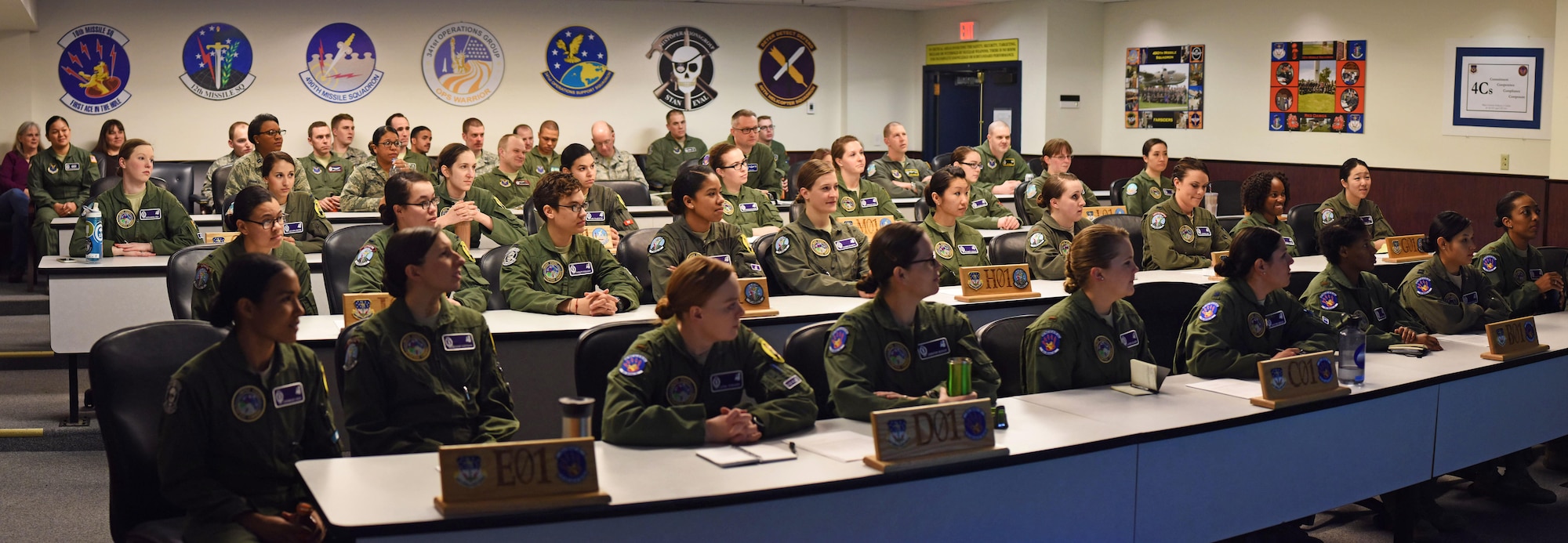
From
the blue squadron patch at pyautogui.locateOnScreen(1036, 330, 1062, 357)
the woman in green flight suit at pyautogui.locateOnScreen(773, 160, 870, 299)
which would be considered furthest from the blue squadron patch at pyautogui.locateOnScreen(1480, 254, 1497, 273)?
the blue squadron patch at pyautogui.locateOnScreen(1036, 330, 1062, 357)

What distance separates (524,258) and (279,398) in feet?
6.54

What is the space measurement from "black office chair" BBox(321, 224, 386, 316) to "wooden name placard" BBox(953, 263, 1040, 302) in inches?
93.5

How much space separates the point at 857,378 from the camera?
9.84 ft

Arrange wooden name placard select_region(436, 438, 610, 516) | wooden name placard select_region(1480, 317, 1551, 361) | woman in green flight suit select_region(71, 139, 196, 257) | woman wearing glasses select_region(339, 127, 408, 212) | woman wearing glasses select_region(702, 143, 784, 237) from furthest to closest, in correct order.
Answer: woman wearing glasses select_region(339, 127, 408, 212), woman wearing glasses select_region(702, 143, 784, 237), woman in green flight suit select_region(71, 139, 196, 257), wooden name placard select_region(1480, 317, 1551, 361), wooden name placard select_region(436, 438, 610, 516)

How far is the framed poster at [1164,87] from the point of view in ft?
36.1

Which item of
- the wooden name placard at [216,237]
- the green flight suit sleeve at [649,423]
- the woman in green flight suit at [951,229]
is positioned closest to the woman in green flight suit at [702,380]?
the green flight suit sleeve at [649,423]

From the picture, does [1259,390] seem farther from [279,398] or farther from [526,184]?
[526,184]

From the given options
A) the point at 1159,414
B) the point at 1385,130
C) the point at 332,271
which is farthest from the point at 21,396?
the point at 1385,130

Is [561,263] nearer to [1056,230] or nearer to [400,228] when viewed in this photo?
[400,228]

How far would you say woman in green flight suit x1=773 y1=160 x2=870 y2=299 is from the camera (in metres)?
5.08

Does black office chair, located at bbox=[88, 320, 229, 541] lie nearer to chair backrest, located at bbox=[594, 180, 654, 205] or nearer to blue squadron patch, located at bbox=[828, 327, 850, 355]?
blue squadron patch, located at bbox=[828, 327, 850, 355]

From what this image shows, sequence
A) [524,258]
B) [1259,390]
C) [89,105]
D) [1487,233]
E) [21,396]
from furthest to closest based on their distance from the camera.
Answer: [89,105], [1487,233], [21,396], [524,258], [1259,390]

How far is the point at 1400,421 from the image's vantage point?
3.35 metres

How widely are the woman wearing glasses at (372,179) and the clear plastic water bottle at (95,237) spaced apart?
2.38 metres
